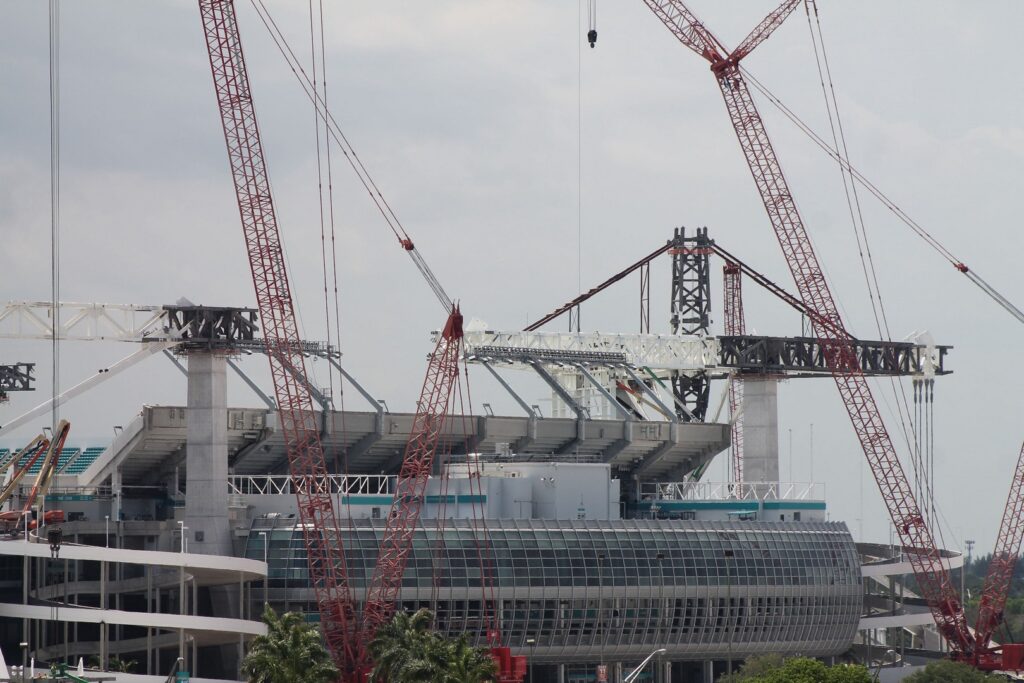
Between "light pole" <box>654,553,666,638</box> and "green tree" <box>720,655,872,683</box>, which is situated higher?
"light pole" <box>654,553,666,638</box>

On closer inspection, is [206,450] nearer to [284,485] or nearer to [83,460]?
[284,485]

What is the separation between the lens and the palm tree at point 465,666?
13050cm

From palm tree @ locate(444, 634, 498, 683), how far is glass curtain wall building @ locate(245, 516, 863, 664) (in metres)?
44.7

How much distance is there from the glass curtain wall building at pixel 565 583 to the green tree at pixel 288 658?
1486 inches

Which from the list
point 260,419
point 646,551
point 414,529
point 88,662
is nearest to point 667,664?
point 646,551

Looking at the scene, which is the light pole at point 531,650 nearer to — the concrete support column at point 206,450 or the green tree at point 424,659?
the concrete support column at point 206,450

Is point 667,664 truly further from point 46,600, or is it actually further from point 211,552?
point 46,600

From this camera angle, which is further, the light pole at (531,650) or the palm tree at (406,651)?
the light pole at (531,650)

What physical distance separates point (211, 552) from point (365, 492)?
24.7 m

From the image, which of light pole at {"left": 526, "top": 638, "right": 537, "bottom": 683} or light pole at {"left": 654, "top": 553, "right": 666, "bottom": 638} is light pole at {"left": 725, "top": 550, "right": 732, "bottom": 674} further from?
light pole at {"left": 526, "top": 638, "right": 537, "bottom": 683}

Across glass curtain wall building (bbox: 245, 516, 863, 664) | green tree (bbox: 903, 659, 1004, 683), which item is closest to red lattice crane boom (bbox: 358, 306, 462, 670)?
glass curtain wall building (bbox: 245, 516, 863, 664)

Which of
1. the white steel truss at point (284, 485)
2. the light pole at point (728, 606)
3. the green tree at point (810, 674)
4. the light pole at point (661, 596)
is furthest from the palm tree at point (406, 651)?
the light pole at point (728, 606)

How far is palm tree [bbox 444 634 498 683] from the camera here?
428ft

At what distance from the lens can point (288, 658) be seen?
13650 cm
